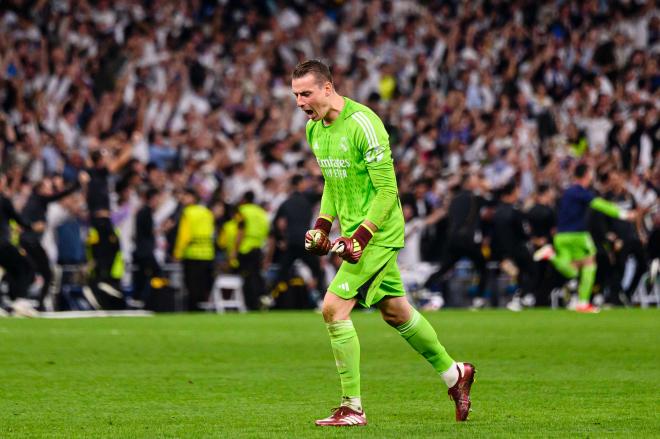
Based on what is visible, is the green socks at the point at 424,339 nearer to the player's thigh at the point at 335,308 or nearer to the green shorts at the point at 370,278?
the green shorts at the point at 370,278

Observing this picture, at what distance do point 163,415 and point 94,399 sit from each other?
1.30m

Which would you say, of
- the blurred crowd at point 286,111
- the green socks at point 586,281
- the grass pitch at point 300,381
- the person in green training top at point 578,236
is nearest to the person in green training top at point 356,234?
the grass pitch at point 300,381

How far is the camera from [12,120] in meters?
25.7

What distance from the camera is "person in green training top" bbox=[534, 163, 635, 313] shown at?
21953mm

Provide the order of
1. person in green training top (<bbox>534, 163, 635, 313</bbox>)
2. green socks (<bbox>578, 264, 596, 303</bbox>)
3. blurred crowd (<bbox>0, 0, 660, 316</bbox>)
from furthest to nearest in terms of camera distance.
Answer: blurred crowd (<bbox>0, 0, 660, 316</bbox>), green socks (<bbox>578, 264, 596, 303</bbox>), person in green training top (<bbox>534, 163, 635, 313</bbox>)

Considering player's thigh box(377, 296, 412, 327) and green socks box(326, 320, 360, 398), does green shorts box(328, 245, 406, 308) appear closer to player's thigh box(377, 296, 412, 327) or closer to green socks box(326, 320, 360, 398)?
player's thigh box(377, 296, 412, 327)

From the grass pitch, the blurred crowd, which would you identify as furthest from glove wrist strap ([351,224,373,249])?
the blurred crowd

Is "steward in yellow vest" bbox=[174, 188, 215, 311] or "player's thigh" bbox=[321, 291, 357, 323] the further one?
"steward in yellow vest" bbox=[174, 188, 215, 311]

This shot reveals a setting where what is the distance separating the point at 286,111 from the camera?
29.0 meters

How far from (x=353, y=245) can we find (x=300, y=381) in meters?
3.46

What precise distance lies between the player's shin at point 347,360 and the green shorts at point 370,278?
206 mm

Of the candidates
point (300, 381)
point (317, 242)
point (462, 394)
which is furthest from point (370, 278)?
point (300, 381)

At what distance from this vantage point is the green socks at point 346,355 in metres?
8.34

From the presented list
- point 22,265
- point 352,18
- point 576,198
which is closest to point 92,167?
point 22,265
